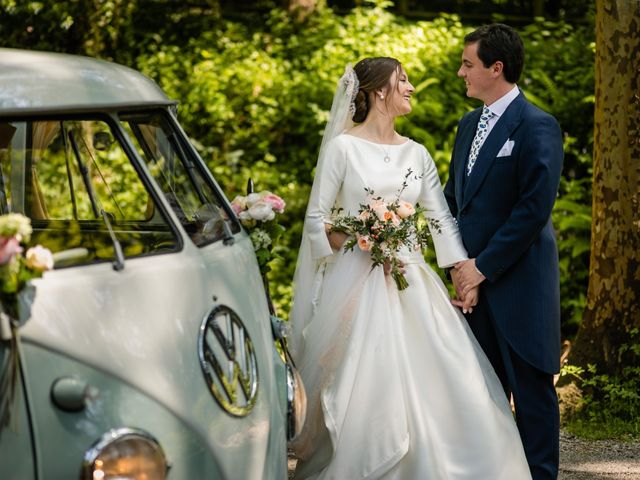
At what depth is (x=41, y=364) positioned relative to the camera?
3004mm

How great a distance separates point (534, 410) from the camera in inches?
204

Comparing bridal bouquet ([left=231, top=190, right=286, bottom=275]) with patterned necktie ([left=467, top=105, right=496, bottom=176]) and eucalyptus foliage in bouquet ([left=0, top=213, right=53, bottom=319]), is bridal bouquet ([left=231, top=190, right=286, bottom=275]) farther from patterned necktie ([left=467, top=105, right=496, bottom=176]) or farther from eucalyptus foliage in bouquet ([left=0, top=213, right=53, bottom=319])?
eucalyptus foliage in bouquet ([left=0, top=213, right=53, bottom=319])

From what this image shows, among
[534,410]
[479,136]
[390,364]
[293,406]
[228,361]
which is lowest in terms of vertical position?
[534,410]

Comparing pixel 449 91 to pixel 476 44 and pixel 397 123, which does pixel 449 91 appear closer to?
pixel 397 123

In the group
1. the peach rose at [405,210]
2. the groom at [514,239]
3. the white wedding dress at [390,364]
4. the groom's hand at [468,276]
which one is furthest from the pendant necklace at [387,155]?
the groom's hand at [468,276]

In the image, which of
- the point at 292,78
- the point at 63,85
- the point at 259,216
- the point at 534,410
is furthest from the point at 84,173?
the point at 292,78

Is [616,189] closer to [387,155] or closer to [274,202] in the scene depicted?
[387,155]

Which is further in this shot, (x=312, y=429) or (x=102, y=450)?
(x=312, y=429)

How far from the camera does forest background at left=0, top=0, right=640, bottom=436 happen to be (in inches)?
364

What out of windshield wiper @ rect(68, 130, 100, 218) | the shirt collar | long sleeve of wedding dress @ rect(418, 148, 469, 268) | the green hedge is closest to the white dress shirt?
the shirt collar

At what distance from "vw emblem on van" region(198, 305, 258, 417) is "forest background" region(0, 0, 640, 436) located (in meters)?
5.43

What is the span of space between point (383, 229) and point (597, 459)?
2126 mm

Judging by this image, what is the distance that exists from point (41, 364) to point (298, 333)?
2436mm

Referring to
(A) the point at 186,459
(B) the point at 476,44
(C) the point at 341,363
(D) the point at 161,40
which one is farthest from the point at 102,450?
(D) the point at 161,40
